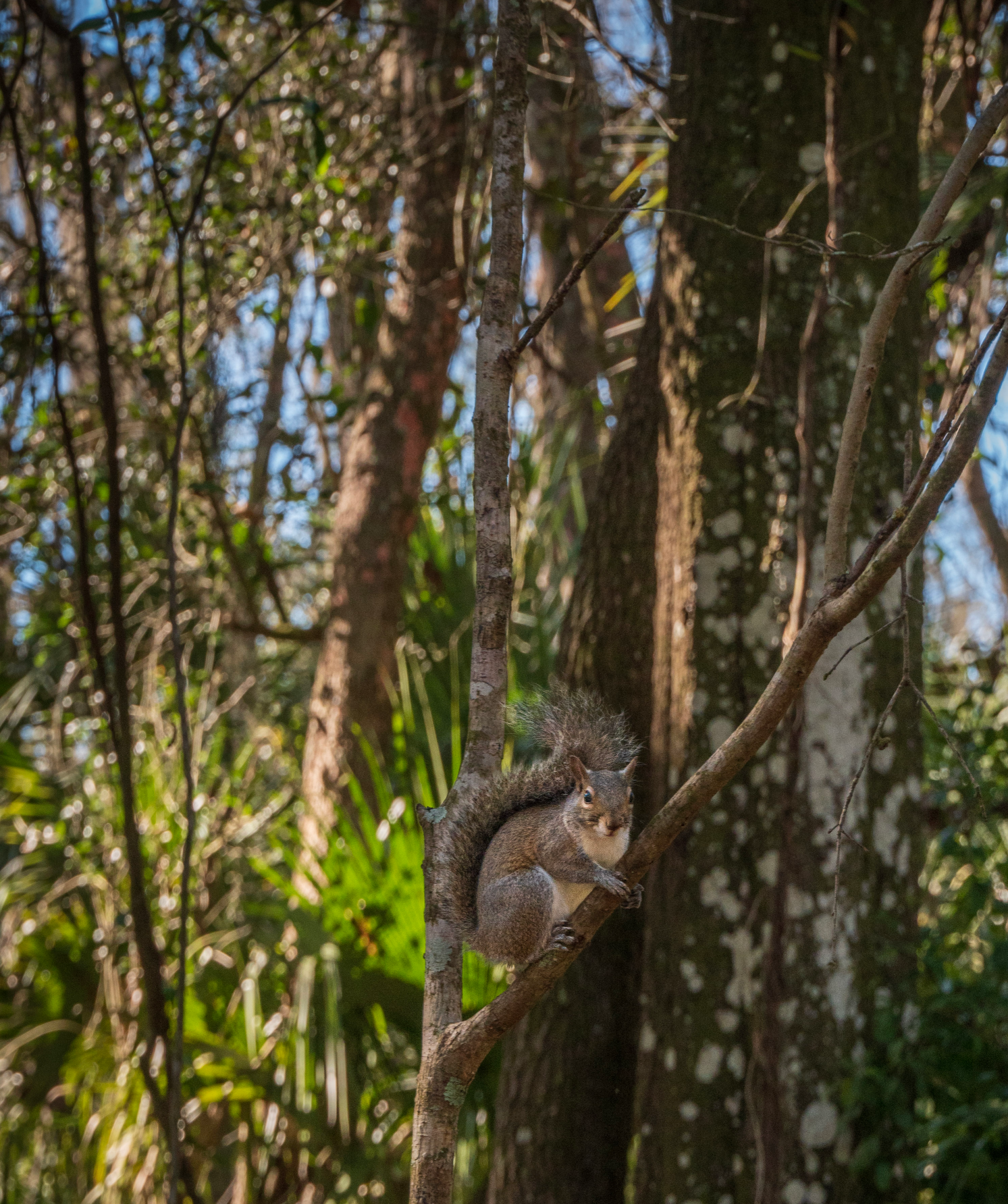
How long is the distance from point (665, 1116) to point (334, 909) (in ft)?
4.33

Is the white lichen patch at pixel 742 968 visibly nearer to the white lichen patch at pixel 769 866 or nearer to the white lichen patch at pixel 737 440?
the white lichen patch at pixel 769 866

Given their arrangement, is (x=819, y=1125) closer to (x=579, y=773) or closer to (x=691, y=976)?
(x=691, y=976)

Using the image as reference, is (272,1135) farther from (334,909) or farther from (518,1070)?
(518,1070)

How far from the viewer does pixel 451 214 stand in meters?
4.55

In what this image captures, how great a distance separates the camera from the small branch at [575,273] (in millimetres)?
1218

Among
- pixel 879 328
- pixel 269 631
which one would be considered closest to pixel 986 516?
pixel 269 631

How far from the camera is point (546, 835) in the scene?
73.2 inches

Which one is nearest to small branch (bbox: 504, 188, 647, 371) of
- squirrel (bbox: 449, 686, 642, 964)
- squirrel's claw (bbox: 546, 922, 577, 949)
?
squirrel (bbox: 449, 686, 642, 964)

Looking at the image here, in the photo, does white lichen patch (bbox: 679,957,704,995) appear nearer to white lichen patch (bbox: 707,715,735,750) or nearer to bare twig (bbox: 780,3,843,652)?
white lichen patch (bbox: 707,715,735,750)

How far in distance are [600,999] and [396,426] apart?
2802 mm

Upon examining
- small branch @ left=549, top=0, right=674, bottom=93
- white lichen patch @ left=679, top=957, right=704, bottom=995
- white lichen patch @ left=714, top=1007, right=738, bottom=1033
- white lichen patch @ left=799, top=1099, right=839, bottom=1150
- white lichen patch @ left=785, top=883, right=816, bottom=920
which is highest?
small branch @ left=549, top=0, right=674, bottom=93

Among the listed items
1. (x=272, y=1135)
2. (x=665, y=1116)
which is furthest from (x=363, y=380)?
(x=665, y=1116)

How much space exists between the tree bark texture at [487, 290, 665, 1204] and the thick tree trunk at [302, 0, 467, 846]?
68.5 inches

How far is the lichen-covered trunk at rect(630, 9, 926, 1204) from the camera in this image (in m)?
2.03
